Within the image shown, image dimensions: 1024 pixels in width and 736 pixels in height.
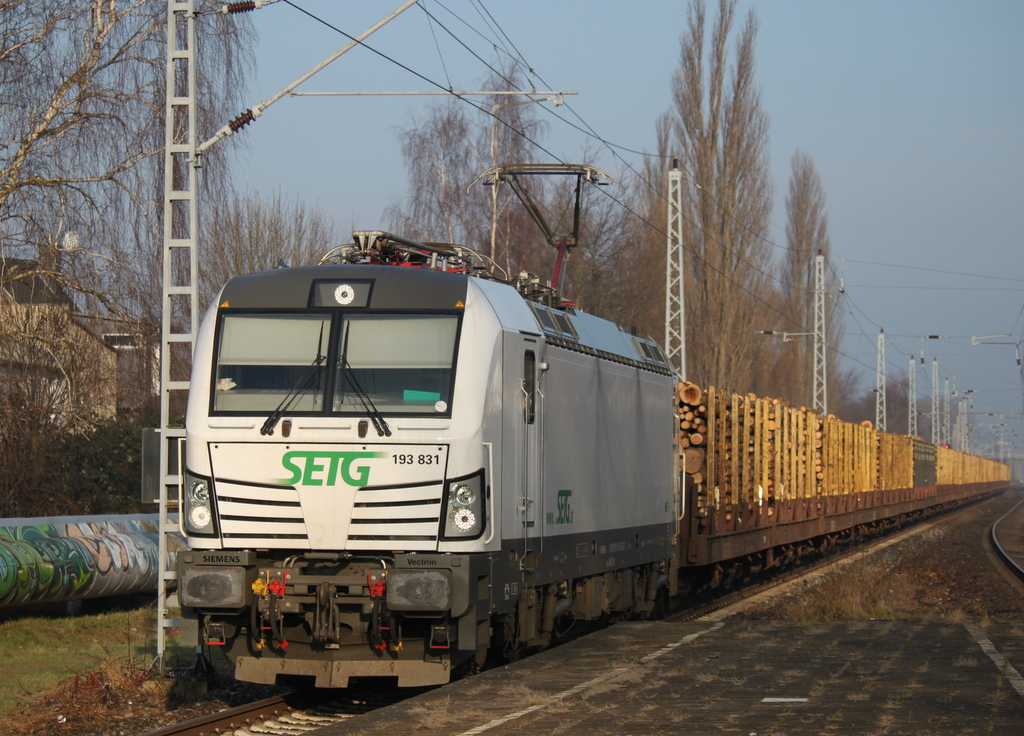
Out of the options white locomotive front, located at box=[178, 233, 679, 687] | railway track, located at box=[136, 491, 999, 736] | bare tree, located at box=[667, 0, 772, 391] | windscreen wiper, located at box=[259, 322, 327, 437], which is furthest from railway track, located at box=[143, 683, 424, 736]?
bare tree, located at box=[667, 0, 772, 391]

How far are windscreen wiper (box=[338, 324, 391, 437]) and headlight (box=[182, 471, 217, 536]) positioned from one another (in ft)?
3.73

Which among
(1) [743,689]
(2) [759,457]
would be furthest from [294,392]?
(2) [759,457]

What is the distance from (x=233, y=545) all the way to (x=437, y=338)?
191cm

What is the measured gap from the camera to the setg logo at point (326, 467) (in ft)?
26.0

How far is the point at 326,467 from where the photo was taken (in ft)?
26.0

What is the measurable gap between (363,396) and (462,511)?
102 cm

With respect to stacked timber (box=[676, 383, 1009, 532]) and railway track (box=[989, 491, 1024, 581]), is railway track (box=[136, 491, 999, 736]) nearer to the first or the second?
stacked timber (box=[676, 383, 1009, 532])

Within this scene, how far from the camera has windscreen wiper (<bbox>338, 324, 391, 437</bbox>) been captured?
26.1 feet

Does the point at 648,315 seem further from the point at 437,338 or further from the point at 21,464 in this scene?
the point at 437,338

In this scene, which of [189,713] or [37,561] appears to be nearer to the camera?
[189,713]

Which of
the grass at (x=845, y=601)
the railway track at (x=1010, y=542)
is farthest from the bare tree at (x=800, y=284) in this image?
the grass at (x=845, y=601)

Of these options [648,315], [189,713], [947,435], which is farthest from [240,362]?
[947,435]

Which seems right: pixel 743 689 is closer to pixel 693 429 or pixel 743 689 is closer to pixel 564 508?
pixel 564 508

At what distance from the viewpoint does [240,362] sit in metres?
8.37
